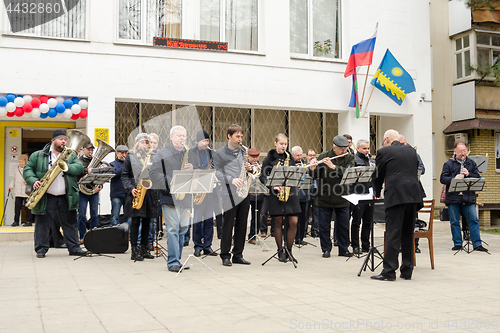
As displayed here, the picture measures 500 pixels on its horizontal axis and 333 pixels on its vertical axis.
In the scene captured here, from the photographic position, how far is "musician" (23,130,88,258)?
28.4 feet

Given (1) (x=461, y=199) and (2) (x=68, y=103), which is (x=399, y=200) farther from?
(2) (x=68, y=103)

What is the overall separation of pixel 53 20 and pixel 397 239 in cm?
992

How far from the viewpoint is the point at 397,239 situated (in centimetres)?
661

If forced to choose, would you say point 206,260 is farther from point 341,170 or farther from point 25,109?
point 25,109

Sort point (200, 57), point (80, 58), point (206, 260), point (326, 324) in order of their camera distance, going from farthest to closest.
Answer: point (200, 57), point (80, 58), point (206, 260), point (326, 324)

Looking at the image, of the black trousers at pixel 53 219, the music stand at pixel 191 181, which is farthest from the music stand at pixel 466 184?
the black trousers at pixel 53 219

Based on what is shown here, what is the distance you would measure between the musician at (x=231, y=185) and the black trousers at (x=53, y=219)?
289cm

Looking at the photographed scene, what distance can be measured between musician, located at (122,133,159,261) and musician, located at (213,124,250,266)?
1160 mm

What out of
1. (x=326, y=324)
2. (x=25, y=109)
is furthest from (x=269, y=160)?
(x=25, y=109)

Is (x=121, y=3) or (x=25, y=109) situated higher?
(x=121, y=3)

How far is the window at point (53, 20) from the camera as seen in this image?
12.0 m

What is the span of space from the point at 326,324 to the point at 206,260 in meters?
4.24

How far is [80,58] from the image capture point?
480 inches

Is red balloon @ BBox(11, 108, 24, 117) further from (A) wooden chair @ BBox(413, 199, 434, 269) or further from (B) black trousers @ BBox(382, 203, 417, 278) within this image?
(A) wooden chair @ BBox(413, 199, 434, 269)
